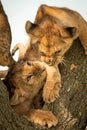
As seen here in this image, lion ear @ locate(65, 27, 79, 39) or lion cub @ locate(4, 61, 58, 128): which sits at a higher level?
lion ear @ locate(65, 27, 79, 39)

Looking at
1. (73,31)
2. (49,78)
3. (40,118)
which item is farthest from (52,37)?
(40,118)

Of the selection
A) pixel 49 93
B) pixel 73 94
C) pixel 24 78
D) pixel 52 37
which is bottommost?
pixel 73 94

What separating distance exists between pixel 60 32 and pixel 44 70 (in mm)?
261

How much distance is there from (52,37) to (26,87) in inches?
13.7

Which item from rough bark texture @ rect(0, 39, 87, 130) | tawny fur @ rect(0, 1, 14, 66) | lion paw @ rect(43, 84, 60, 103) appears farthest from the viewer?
rough bark texture @ rect(0, 39, 87, 130)

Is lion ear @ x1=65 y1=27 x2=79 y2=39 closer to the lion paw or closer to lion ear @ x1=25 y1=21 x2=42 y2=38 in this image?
lion ear @ x1=25 y1=21 x2=42 y2=38

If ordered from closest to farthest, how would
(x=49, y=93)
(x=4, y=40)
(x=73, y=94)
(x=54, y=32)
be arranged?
(x=4, y=40)
(x=49, y=93)
(x=54, y=32)
(x=73, y=94)

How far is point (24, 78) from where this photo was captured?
2.05m

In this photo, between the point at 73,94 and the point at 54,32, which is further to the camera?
the point at 73,94

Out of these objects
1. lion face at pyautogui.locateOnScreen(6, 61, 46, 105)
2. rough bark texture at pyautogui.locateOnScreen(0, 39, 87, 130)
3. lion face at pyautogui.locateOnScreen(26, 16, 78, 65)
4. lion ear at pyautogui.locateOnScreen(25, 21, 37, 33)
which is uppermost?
lion ear at pyautogui.locateOnScreen(25, 21, 37, 33)

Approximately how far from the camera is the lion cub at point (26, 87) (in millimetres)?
2020

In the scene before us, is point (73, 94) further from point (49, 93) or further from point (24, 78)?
point (24, 78)

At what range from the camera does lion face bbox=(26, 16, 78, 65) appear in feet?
7.07

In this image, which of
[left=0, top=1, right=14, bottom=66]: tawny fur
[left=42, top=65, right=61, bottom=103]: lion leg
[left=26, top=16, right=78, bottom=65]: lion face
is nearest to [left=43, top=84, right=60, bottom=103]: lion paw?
[left=42, top=65, right=61, bottom=103]: lion leg
